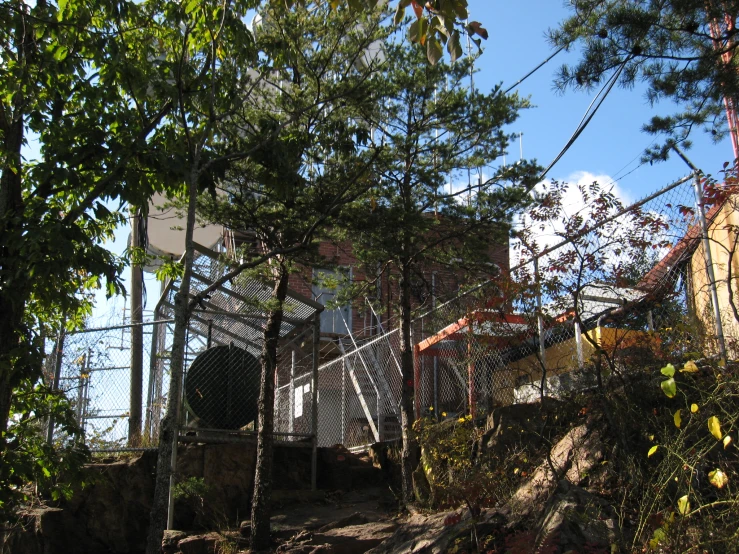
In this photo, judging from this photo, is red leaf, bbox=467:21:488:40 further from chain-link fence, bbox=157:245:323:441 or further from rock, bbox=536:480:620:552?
chain-link fence, bbox=157:245:323:441

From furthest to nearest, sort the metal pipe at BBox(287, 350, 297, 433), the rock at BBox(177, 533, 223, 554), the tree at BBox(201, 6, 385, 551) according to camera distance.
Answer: the metal pipe at BBox(287, 350, 297, 433) < the tree at BBox(201, 6, 385, 551) < the rock at BBox(177, 533, 223, 554)

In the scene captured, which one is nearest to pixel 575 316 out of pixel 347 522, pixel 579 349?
pixel 579 349

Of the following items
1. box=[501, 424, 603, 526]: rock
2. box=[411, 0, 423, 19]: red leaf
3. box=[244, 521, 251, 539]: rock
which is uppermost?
box=[411, 0, 423, 19]: red leaf

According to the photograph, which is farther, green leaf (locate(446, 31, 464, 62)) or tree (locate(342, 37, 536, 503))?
tree (locate(342, 37, 536, 503))

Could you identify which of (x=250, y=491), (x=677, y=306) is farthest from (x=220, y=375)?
(x=677, y=306)

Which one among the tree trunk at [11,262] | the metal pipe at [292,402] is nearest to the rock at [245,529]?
the tree trunk at [11,262]

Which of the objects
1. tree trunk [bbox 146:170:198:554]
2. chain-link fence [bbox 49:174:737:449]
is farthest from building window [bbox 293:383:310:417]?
tree trunk [bbox 146:170:198:554]

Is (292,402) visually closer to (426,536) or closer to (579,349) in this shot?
(579,349)

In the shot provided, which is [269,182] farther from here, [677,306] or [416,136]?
[677,306]

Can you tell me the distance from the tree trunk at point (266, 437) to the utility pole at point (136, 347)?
1.65m

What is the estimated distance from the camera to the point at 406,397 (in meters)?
8.86

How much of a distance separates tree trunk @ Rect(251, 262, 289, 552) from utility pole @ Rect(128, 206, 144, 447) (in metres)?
1.65

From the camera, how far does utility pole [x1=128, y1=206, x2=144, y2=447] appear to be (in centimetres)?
991

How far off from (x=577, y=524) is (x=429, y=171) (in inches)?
196
